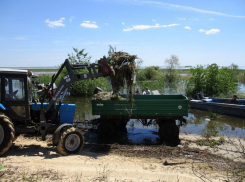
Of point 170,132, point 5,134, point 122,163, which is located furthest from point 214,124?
point 5,134

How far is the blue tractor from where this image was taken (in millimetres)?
6152

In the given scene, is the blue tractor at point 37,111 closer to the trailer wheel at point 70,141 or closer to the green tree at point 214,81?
the trailer wheel at point 70,141

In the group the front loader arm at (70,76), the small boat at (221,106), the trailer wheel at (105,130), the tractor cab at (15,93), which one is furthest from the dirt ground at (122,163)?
the small boat at (221,106)

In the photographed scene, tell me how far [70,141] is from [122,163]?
1.70 metres

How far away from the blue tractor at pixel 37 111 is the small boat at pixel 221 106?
10327mm

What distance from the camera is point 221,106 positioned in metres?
14.6

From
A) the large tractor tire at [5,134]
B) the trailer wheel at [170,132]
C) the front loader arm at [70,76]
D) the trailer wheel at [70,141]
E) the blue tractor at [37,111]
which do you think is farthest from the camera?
the trailer wheel at [170,132]

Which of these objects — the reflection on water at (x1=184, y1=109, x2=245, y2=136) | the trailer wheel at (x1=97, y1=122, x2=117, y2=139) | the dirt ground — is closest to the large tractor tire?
the dirt ground

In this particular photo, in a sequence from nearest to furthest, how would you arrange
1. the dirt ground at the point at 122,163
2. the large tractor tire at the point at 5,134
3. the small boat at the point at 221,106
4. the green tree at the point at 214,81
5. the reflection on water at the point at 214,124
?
the dirt ground at the point at 122,163
the large tractor tire at the point at 5,134
the reflection on water at the point at 214,124
the small boat at the point at 221,106
the green tree at the point at 214,81

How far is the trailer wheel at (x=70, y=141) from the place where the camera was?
20.9ft

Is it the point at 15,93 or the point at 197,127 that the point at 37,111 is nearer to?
the point at 15,93

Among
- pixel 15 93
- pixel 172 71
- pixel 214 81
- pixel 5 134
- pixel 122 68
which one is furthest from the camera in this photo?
pixel 172 71

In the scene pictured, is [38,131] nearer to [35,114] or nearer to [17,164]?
[35,114]

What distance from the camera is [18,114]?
21.1 ft
